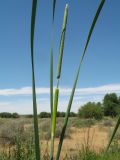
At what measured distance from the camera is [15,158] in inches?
263

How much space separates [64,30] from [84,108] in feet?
184

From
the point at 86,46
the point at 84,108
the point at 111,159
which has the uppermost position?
the point at 84,108

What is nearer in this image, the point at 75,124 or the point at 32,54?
the point at 32,54

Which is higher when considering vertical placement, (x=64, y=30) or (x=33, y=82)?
(x=64, y=30)

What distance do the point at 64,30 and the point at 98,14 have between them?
144 millimetres

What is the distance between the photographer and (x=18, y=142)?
22.5 ft

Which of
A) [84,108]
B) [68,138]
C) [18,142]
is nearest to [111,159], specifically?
[18,142]

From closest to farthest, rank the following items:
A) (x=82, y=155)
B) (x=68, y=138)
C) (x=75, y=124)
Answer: (x=82, y=155)
(x=68, y=138)
(x=75, y=124)

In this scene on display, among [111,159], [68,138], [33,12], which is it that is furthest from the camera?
[68,138]

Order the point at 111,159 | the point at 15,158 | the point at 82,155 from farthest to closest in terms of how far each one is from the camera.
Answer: the point at 82,155 → the point at 111,159 → the point at 15,158

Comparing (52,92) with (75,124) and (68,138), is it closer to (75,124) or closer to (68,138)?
(68,138)

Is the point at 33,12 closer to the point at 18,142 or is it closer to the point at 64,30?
the point at 64,30

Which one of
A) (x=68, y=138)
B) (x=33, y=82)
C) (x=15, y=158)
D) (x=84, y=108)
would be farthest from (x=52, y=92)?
(x=84, y=108)

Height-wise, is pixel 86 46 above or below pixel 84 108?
below
